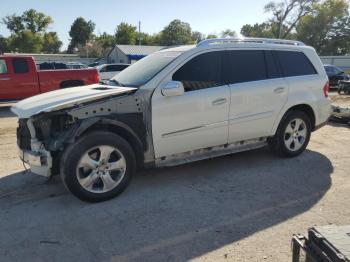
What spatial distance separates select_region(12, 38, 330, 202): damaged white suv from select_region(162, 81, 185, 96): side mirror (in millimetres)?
13

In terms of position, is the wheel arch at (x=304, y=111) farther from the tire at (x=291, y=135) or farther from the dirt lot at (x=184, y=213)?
the dirt lot at (x=184, y=213)

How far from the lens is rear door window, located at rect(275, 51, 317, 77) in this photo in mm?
5816

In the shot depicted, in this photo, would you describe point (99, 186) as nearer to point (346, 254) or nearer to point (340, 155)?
point (346, 254)

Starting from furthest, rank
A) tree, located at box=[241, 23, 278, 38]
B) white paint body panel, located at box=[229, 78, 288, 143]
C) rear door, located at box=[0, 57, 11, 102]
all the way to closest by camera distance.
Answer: tree, located at box=[241, 23, 278, 38] → rear door, located at box=[0, 57, 11, 102] → white paint body panel, located at box=[229, 78, 288, 143]

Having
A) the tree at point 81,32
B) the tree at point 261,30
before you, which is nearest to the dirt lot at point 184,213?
the tree at point 261,30

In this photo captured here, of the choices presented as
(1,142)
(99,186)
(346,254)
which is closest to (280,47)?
(99,186)

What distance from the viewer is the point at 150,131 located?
4578 mm

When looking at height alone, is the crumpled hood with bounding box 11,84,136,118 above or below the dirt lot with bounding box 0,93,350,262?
above

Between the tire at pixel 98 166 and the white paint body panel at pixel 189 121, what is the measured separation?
50 cm

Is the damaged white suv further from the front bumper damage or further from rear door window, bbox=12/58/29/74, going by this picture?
rear door window, bbox=12/58/29/74

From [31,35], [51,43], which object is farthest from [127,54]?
[51,43]

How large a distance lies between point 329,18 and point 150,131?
227 feet

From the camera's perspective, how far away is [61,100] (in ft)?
14.1

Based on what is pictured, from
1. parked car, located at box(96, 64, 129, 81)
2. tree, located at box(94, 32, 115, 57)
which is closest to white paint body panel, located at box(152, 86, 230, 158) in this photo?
parked car, located at box(96, 64, 129, 81)
